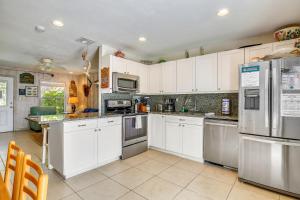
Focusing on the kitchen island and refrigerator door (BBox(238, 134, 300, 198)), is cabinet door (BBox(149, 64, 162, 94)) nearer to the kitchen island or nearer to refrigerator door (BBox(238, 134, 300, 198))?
Result: the kitchen island

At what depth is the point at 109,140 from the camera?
280 cm

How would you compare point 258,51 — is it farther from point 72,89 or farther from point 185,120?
point 72,89

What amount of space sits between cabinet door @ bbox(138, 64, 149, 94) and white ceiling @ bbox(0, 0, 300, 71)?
1.86 ft

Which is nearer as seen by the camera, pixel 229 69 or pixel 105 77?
pixel 229 69

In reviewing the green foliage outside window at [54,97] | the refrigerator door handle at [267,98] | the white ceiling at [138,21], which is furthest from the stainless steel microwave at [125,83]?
the green foliage outside window at [54,97]

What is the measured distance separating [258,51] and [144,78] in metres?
2.41

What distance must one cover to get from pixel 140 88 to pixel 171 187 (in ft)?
7.63

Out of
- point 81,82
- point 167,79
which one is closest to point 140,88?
point 167,79

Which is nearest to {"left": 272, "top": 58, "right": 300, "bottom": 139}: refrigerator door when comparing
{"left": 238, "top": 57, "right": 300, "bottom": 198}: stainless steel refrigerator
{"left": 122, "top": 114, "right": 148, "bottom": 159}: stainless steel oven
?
{"left": 238, "top": 57, "right": 300, "bottom": 198}: stainless steel refrigerator

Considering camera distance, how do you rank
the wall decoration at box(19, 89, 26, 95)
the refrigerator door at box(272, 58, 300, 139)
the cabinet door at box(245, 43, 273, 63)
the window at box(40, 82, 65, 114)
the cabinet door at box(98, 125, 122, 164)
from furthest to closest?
the window at box(40, 82, 65, 114)
the wall decoration at box(19, 89, 26, 95)
the cabinet door at box(98, 125, 122, 164)
the cabinet door at box(245, 43, 273, 63)
the refrigerator door at box(272, 58, 300, 139)

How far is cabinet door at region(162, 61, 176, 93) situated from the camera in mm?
3576

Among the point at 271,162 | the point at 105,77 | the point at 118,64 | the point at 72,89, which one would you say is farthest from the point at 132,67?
the point at 72,89

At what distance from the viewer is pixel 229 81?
9.21 feet

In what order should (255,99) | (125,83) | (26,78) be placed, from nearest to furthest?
(255,99)
(125,83)
(26,78)
